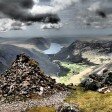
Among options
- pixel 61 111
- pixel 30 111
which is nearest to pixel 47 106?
pixel 30 111

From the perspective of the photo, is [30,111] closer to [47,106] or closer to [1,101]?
[47,106]

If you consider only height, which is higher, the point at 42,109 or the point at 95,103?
the point at 95,103

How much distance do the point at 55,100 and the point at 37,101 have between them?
10.9 meters

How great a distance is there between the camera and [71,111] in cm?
14975

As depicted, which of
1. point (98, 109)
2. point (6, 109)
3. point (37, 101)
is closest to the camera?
point (98, 109)

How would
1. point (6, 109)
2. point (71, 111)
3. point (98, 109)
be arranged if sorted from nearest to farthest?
point (71, 111), point (98, 109), point (6, 109)

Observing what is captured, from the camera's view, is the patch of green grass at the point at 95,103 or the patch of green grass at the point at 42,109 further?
the patch of green grass at the point at 42,109

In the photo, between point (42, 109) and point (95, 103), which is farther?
point (95, 103)

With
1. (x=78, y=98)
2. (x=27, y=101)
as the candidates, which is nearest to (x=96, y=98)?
(x=78, y=98)

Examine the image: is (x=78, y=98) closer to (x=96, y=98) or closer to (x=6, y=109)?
(x=96, y=98)

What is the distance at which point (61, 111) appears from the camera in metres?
154

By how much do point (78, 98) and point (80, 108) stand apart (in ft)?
121

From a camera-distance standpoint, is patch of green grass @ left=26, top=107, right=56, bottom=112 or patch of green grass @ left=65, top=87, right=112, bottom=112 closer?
patch of green grass @ left=65, top=87, right=112, bottom=112

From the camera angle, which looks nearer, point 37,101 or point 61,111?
point 61,111
